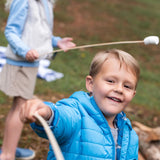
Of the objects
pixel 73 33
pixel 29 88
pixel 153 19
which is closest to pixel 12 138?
pixel 29 88

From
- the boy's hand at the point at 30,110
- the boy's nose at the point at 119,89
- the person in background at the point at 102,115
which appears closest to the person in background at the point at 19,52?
the person in background at the point at 102,115

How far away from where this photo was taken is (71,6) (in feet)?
49.2

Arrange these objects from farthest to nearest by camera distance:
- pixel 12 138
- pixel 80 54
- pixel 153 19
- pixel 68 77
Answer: pixel 153 19
pixel 80 54
pixel 68 77
pixel 12 138

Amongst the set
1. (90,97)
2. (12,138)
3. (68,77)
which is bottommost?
(12,138)

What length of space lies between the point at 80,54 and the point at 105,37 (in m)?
3.26

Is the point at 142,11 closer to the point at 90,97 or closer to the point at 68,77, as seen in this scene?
the point at 68,77

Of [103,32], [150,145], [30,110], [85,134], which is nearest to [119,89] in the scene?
[85,134]

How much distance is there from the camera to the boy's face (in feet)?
5.92

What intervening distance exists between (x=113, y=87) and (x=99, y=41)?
34.3ft

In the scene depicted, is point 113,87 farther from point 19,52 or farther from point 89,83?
point 19,52

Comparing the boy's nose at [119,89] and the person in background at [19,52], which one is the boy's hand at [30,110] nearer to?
the boy's nose at [119,89]

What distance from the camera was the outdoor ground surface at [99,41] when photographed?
5.22 m

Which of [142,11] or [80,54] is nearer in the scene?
[80,54]

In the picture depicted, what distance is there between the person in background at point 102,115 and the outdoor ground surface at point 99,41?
394 millimetres
